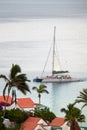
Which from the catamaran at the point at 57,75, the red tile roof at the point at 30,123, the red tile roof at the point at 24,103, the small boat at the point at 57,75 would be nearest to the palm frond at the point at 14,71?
the red tile roof at the point at 30,123

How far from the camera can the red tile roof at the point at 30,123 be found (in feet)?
31.4

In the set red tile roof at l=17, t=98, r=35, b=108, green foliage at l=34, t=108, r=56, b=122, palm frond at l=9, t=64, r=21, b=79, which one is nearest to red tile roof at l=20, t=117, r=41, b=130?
green foliage at l=34, t=108, r=56, b=122

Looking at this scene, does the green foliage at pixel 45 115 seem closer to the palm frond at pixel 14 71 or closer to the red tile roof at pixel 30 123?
the red tile roof at pixel 30 123

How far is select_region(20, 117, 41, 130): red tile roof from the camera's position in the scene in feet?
31.4

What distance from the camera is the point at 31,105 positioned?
13.0 m

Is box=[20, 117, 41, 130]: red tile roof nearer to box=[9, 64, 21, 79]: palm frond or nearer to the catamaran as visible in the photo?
box=[9, 64, 21, 79]: palm frond

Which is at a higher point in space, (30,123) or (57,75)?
(30,123)

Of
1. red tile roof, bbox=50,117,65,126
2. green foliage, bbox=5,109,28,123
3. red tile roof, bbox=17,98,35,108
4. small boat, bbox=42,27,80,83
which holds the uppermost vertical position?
green foliage, bbox=5,109,28,123

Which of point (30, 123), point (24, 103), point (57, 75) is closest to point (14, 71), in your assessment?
point (30, 123)

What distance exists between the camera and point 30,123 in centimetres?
980

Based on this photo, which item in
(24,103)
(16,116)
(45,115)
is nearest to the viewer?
(16,116)

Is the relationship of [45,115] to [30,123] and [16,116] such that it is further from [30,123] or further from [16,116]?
[16,116]

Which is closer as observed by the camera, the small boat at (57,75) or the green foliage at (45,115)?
the green foliage at (45,115)

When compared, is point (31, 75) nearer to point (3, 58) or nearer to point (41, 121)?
point (3, 58)
